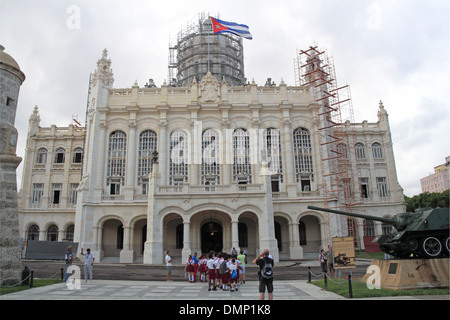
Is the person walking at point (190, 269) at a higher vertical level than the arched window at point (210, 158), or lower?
lower

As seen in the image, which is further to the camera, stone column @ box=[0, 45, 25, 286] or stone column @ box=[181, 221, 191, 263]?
stone column @ box=[181, 221, 191, 263]

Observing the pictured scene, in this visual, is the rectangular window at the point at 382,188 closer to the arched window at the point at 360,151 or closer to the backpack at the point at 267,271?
the arched window at the point at 360,151

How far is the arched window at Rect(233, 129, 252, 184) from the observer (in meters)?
35.5

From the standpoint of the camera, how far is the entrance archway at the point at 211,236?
33.3m

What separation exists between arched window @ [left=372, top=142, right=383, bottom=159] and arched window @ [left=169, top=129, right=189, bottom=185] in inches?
894

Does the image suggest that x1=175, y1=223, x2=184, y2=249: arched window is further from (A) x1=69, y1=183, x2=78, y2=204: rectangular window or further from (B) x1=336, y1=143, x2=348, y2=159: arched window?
(B) x1=336, y1=143, x2=348, y2=159: arched window

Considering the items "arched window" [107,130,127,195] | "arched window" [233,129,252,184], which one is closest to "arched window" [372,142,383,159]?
"arched window" [233,129,252,184]

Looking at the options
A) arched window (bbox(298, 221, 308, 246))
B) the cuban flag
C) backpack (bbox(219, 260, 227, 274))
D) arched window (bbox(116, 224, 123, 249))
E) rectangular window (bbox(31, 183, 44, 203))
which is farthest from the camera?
rectangular window (bbox(31, 183, 44, 203))

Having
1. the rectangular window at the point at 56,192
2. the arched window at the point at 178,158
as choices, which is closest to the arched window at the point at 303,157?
the arched window at the point at 178,158

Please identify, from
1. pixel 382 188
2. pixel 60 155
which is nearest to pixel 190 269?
pixel 382 188

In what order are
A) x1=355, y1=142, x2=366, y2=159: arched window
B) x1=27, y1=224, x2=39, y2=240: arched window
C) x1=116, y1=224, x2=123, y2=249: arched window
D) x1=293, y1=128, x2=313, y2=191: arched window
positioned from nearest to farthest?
x1=116, y1=224, x2=123, y2=249: arched window → x1=293, y1=128, x2=313, y2=191: arched window → x1=27, y1=224, x2=39, y2=240: arched window → x1=355, y1=142, x2=366, y2=159: arched window

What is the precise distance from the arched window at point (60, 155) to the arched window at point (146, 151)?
12.7m

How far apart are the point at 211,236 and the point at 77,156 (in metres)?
21.2
